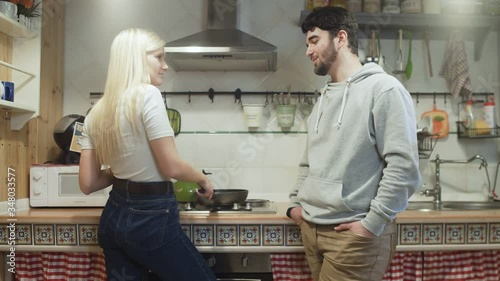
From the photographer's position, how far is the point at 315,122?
153cm

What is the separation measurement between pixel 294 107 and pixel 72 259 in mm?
1350

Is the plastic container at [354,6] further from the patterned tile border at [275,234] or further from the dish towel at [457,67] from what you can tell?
the patterned tile border at [275,234]

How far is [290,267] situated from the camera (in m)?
1.86

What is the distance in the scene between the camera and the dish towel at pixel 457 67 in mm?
2441

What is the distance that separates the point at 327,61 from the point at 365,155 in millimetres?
362

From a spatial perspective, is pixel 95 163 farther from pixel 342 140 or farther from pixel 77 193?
pixel 342 140

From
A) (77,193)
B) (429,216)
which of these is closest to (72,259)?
(77,193)

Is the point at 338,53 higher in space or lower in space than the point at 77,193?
higher

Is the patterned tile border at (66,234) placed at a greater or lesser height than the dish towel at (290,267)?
greater

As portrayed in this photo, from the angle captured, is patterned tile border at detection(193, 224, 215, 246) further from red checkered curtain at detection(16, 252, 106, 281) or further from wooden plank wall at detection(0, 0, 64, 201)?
wooden plank wall at detection(0, 0, 64, 201)

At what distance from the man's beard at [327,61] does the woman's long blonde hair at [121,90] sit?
1.83 feet

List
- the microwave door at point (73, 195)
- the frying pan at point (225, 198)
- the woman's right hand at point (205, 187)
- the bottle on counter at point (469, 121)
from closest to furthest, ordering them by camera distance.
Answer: the woman's right hand at point (205, 187), the frying pan at point (225, 198), the microwave door at point (73, 195), the bottle on counter at point (469, 121)

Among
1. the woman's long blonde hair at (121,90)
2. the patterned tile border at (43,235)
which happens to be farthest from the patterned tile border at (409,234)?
the patterned tile border at (43,235)

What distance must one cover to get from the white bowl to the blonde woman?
0.80m
